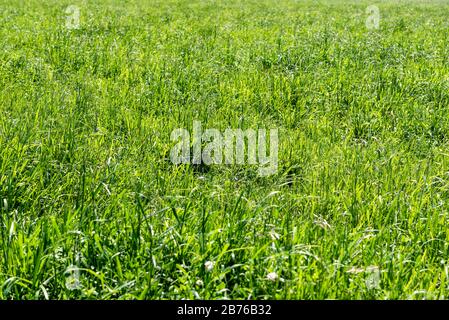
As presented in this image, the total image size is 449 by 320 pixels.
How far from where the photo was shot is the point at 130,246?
292cm

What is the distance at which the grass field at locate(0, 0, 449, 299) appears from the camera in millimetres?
2779

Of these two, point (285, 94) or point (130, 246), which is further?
point (285, 94)

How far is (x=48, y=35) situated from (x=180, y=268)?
6.86 m

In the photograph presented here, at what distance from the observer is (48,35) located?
28.6 ft

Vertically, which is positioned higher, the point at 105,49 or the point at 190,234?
the point at 105,49

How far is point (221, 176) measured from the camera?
4.29 m

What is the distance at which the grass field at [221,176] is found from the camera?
2779 mm
